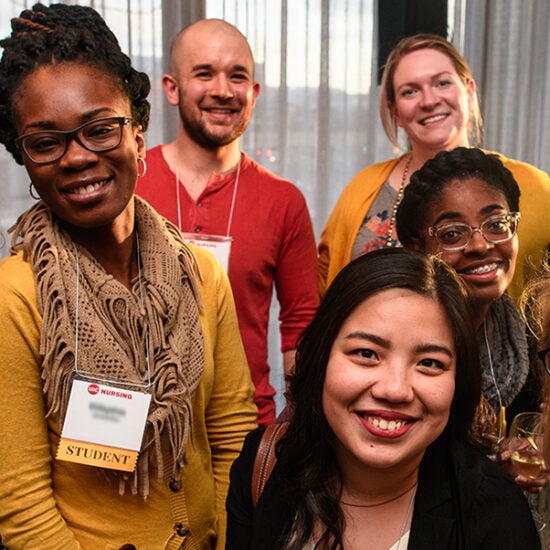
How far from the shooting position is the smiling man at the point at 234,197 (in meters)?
2.40

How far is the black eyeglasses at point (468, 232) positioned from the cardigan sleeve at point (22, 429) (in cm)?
95

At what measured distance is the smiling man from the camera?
94.4 inches

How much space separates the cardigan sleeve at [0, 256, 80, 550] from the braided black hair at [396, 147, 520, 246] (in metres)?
0.95

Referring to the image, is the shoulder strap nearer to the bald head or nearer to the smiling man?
the smiling man

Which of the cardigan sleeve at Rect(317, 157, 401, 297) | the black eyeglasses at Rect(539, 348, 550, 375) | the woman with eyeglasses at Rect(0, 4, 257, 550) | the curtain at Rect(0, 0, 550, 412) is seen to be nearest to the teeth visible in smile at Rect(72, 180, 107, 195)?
the woman with eyeglasses at Rect(0, 4, 257, 550)

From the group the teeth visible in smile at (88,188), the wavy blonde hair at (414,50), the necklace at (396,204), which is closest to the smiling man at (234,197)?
the necklace at (396,204)

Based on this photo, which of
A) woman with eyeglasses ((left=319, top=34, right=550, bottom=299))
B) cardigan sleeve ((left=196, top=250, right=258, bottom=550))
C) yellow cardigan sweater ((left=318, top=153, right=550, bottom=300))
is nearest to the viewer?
cardigan sleeve ((left=196, top=250, right=258, bottom=550))

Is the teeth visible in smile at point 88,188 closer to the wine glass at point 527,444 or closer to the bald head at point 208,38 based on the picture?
the wine glass at point 527,444

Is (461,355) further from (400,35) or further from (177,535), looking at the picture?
(400,35)

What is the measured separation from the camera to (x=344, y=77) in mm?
3766

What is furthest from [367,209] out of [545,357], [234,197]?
[545,357]

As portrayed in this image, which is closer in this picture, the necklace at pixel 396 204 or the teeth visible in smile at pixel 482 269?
the teeth visible in smile at pixel 482 269

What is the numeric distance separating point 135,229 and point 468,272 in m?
0.79

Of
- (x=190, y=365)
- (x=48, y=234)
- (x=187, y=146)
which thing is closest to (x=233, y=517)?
(x=190, y=365)
